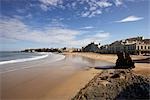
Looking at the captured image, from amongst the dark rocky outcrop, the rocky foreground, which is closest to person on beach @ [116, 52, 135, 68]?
the dark rocky outcrop

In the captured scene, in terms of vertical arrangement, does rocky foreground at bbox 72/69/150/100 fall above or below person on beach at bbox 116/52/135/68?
below

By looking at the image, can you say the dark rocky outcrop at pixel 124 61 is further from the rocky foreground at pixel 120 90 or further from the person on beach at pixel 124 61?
the rocky foreground at pixel 120 90

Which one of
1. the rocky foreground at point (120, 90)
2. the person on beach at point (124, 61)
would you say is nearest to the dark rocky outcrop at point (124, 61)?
the person on beach at point (124, 61)

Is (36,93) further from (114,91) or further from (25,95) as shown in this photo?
(114,91)

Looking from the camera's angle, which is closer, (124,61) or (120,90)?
(120,90)

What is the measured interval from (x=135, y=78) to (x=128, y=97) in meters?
1.78

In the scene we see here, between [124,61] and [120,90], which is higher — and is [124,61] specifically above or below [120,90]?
above

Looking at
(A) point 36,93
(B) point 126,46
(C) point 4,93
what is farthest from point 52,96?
(B) point 126,46

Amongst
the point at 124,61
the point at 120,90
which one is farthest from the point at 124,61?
the point at 120,90

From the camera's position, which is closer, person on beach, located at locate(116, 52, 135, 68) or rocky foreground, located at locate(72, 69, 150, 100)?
rocky foreground, located at locate(72, 69, 150, 100)

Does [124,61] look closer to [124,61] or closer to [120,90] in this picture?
[124,61]

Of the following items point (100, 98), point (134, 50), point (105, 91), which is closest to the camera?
point (100, 98)

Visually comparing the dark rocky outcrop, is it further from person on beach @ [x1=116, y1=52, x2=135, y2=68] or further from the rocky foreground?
the rocky foreground

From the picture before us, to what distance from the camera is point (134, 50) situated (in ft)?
196
